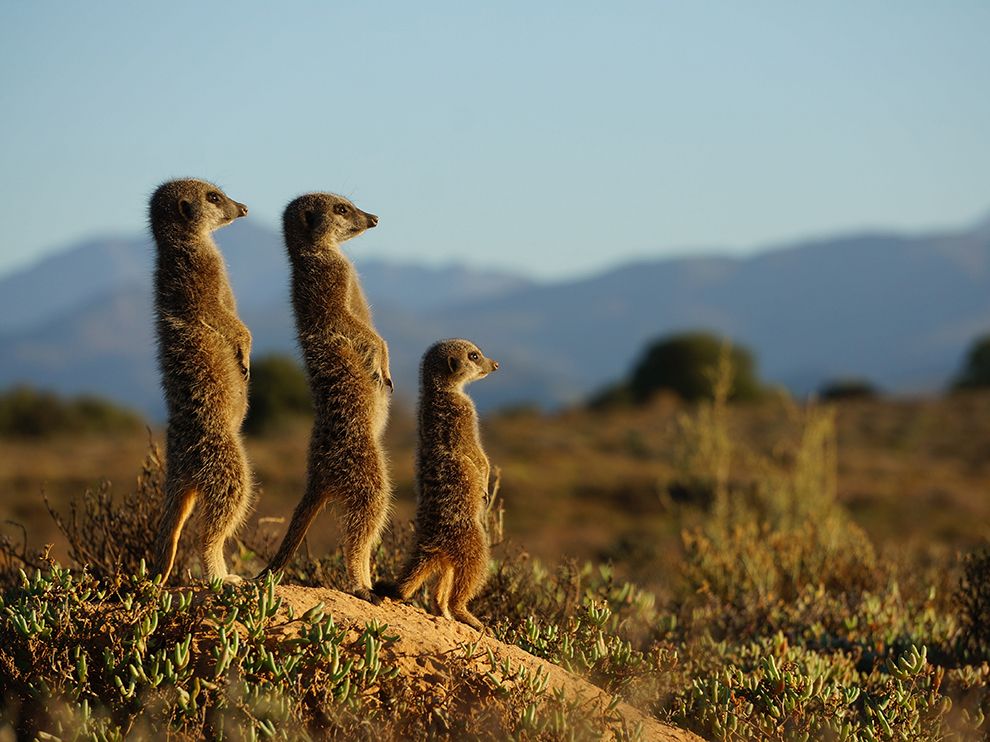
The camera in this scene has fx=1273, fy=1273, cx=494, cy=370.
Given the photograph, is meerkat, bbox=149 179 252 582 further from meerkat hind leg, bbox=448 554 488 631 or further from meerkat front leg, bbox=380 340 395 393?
meerkat hind leg, bbox=448 554 488 631

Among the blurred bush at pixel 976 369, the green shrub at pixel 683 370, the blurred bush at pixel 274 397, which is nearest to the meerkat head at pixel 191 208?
the blurred bush at pixel 274 397

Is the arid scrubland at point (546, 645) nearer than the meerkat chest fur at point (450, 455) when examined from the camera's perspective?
Yes

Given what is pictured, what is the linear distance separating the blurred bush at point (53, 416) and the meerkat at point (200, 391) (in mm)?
42325

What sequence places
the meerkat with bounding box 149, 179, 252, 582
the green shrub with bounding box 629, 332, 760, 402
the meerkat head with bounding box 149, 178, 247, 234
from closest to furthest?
1. the meerkat with bounding box 149, 179, 252, 582
2. the meerkat head with bounding box 149, 178, 247, 234
3. the green shrub with bounding box 629, 332, 760, 402

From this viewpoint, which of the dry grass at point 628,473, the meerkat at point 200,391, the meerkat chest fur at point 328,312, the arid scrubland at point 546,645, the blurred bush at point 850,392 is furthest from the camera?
the blurred bush at point 850,392

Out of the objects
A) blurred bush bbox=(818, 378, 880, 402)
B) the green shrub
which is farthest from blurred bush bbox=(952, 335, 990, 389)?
the green shrub

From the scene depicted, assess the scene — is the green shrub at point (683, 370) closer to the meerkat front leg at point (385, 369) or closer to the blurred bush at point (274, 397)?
the blurred bush at point (274, 397)

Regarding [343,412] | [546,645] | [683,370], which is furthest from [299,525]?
[683,370]

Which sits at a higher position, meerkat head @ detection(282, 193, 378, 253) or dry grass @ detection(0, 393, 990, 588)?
meerkat head @ detection(282, 193, 378, 253)

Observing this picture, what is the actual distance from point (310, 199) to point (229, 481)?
1.53 metres

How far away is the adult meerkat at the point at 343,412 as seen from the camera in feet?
19.8

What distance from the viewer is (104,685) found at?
17.7 feet

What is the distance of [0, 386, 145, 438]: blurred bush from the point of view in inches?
1842

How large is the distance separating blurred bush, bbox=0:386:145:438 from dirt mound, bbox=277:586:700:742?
42.9 meters
